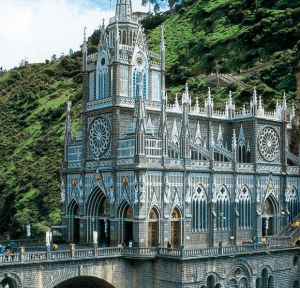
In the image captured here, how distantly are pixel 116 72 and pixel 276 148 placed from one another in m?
17.6

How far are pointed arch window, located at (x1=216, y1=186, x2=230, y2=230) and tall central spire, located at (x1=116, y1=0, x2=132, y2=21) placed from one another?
17.5 meters

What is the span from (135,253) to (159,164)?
7237 mm

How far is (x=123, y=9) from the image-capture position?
5828 centimetres

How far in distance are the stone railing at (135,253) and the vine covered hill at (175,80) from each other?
32432mm

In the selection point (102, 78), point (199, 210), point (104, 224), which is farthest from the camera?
point (102, 78)

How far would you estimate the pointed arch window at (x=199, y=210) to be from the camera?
53844 mm

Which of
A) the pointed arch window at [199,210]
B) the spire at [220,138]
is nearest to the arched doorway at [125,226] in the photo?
the pointed arch window at [199,210]

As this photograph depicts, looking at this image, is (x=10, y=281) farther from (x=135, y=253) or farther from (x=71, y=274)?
(x=135, y=253)

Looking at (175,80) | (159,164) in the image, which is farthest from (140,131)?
(175,80)

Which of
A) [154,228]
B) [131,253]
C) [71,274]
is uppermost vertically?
[154,228]

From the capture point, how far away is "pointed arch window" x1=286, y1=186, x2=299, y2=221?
61.5m

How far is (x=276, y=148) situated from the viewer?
61031mm

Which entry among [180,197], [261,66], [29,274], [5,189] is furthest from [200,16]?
[29,274]

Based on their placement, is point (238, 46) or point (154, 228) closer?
point (154, 228)
